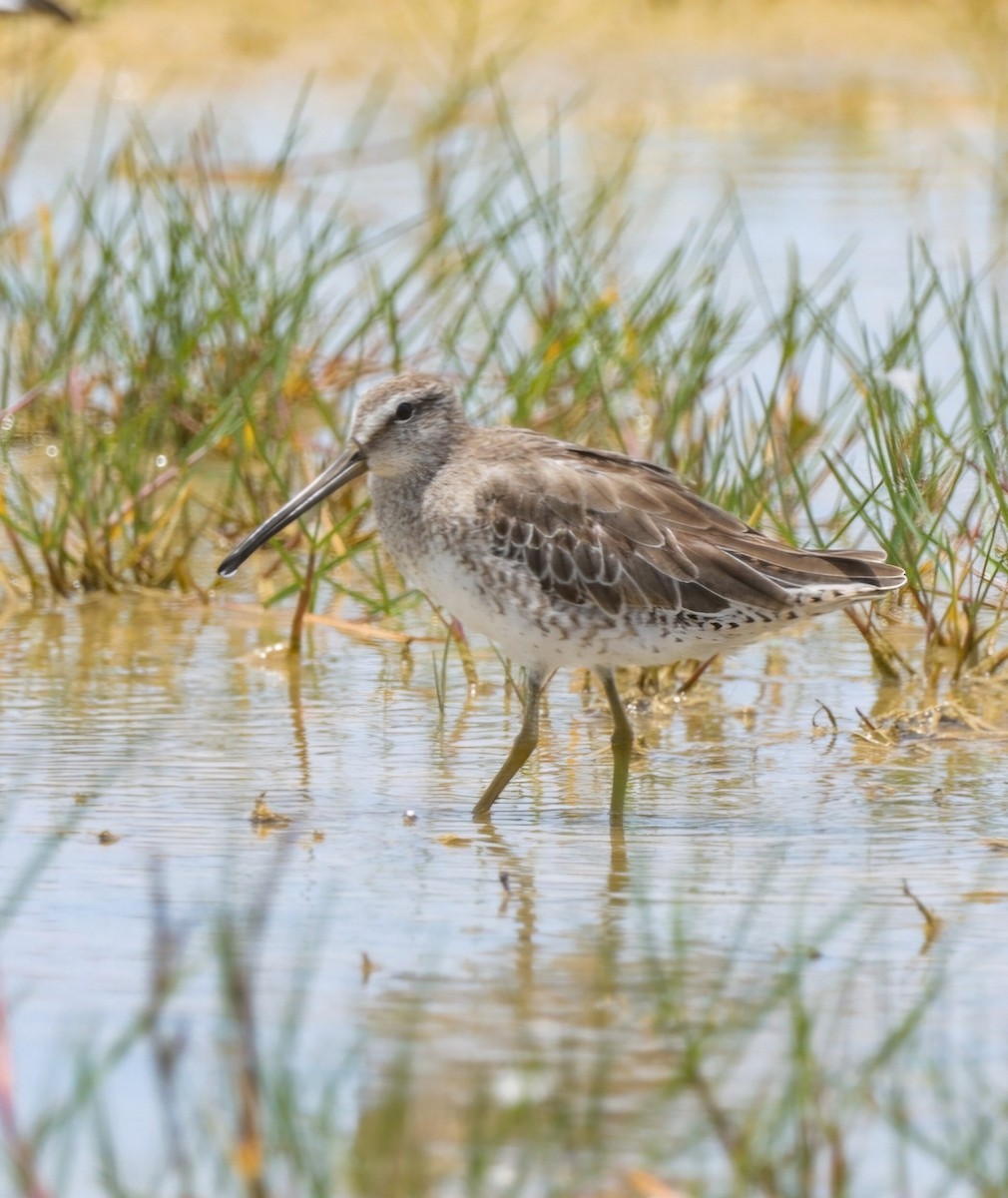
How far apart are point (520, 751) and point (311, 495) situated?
2.82 feet

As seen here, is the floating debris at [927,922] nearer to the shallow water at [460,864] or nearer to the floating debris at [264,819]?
the shallow water at [460,864]

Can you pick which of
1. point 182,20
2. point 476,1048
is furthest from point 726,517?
point 182,20

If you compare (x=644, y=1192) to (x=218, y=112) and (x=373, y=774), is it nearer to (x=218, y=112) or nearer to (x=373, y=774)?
(x=373, y=774)

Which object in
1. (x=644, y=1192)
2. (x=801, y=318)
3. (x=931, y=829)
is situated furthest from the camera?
(x=801, y=318)

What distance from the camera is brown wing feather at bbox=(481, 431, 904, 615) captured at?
539cm

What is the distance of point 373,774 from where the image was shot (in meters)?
5.61

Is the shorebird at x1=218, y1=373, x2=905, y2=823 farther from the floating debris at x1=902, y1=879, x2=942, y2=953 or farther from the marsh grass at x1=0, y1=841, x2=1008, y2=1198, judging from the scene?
the marsh grass at x1=0, y1=841, x2=1008, y2=1198

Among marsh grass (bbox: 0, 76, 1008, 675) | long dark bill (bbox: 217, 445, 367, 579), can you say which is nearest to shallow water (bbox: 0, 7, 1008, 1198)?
marsh grass (bbox: 0, 76, 1008, 675)

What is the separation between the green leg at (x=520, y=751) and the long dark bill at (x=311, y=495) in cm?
70

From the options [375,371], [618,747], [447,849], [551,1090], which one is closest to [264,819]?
[447,849]

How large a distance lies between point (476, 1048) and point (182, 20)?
13.3m

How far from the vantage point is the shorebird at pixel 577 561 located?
5.37 metres

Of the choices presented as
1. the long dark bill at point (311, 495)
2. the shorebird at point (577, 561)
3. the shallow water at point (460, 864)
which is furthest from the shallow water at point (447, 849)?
the long dark bill at point (311, 495)

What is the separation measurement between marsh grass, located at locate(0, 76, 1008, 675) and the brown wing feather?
0.94 ft
